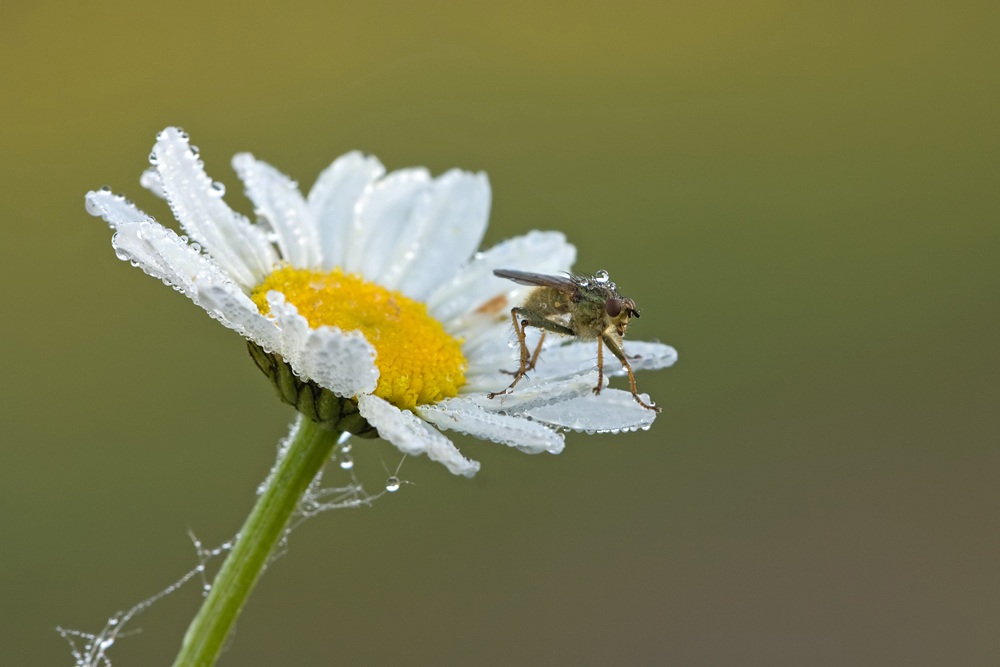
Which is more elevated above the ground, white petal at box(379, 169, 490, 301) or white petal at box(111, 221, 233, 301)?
white petal at box(379, 169, 490, 301)

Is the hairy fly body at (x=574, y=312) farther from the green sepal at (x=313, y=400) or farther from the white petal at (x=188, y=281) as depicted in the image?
the white petal at (x=188, y=281)

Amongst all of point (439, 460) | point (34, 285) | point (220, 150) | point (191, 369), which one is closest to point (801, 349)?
point (191, 369)

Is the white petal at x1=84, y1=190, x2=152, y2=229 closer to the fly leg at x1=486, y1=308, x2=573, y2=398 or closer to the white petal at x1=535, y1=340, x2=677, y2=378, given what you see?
the fly leg at x1=486, y1=308, x2=573, y2=398

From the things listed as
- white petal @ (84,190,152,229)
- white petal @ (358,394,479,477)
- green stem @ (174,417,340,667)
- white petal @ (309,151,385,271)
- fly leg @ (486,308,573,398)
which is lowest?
green stem @ (174,417,340,667)

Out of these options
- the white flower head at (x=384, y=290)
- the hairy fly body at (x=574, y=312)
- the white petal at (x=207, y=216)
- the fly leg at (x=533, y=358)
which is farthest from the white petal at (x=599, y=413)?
the white petal at (x=207, y=216)

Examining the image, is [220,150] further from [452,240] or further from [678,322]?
[452,240]

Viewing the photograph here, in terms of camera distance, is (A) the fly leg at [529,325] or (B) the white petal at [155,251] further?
(A) the fly leg at [529,325]

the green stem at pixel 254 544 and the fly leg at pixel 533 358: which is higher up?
the fly leg at pixel 533 358

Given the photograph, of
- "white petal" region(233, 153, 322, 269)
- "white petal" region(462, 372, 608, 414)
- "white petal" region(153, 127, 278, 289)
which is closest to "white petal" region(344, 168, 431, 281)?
"white petal" region(233, 153, 322, 269)
